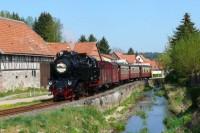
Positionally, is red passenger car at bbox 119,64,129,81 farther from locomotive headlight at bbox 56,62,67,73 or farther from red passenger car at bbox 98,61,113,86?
locomotive headlight at bbox 56,62,67,73

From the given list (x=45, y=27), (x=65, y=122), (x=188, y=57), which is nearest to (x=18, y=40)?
(x=188, y=57)

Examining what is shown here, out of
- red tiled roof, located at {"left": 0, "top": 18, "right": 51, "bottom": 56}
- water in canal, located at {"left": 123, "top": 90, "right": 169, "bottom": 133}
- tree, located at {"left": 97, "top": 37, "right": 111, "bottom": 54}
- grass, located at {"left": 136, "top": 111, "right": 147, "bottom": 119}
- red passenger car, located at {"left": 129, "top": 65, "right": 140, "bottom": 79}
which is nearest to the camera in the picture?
water in canal, located at {"left": 123, "top": 90, "right": 169, "bottom": 133}

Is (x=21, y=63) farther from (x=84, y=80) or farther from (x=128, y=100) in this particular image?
(x=84, y=80)

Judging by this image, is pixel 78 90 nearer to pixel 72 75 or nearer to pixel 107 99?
pixel 72 75

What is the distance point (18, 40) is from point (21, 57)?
3.79 metres

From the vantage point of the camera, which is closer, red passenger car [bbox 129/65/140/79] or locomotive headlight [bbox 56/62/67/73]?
locomotive headlight [bbox 56/62/67/73]

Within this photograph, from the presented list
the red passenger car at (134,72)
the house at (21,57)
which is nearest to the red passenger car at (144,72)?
the red passenger car at (134,72)

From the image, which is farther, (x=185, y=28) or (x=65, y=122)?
(x=185, y=28)

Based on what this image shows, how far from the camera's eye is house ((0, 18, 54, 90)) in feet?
196

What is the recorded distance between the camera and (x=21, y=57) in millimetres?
64500

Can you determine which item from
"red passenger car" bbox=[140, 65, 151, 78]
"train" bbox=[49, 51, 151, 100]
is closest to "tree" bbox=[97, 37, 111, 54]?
"red passenger car" bbox=[140, 65, 151, 78]

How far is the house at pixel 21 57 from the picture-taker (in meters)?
59.7

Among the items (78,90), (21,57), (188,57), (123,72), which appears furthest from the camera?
(123,72)

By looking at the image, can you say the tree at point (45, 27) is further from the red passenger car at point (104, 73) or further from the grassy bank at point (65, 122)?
the grassy bank at point (65, 122)
